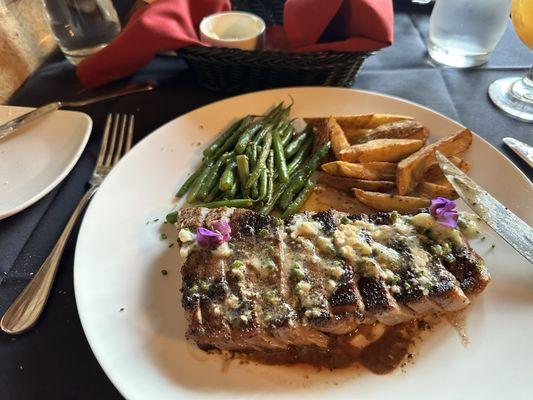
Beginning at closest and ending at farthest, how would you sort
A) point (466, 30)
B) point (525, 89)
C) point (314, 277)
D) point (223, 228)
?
point (314, 277) < point (223, 228) < point (525, 89) < point (466, 30)

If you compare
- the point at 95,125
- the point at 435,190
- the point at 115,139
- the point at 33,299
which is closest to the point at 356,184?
the point at 435,190

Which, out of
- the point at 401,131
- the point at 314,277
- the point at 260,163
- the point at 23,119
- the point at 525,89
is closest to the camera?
the point at 314,277

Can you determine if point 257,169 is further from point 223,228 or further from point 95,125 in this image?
point 95,125

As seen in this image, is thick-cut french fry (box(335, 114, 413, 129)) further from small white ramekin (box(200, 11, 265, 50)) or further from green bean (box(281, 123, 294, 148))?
small white ramekin (box(200, 11, 265, 50))

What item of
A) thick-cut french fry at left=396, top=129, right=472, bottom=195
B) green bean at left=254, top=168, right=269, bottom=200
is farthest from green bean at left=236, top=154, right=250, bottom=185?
thick-cut french fry at left=396, top=129, right=472, bottom=195

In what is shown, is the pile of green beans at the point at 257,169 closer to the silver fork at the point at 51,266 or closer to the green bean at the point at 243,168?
the green bean at the point at 243,168

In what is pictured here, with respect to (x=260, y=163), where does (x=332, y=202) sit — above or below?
below
